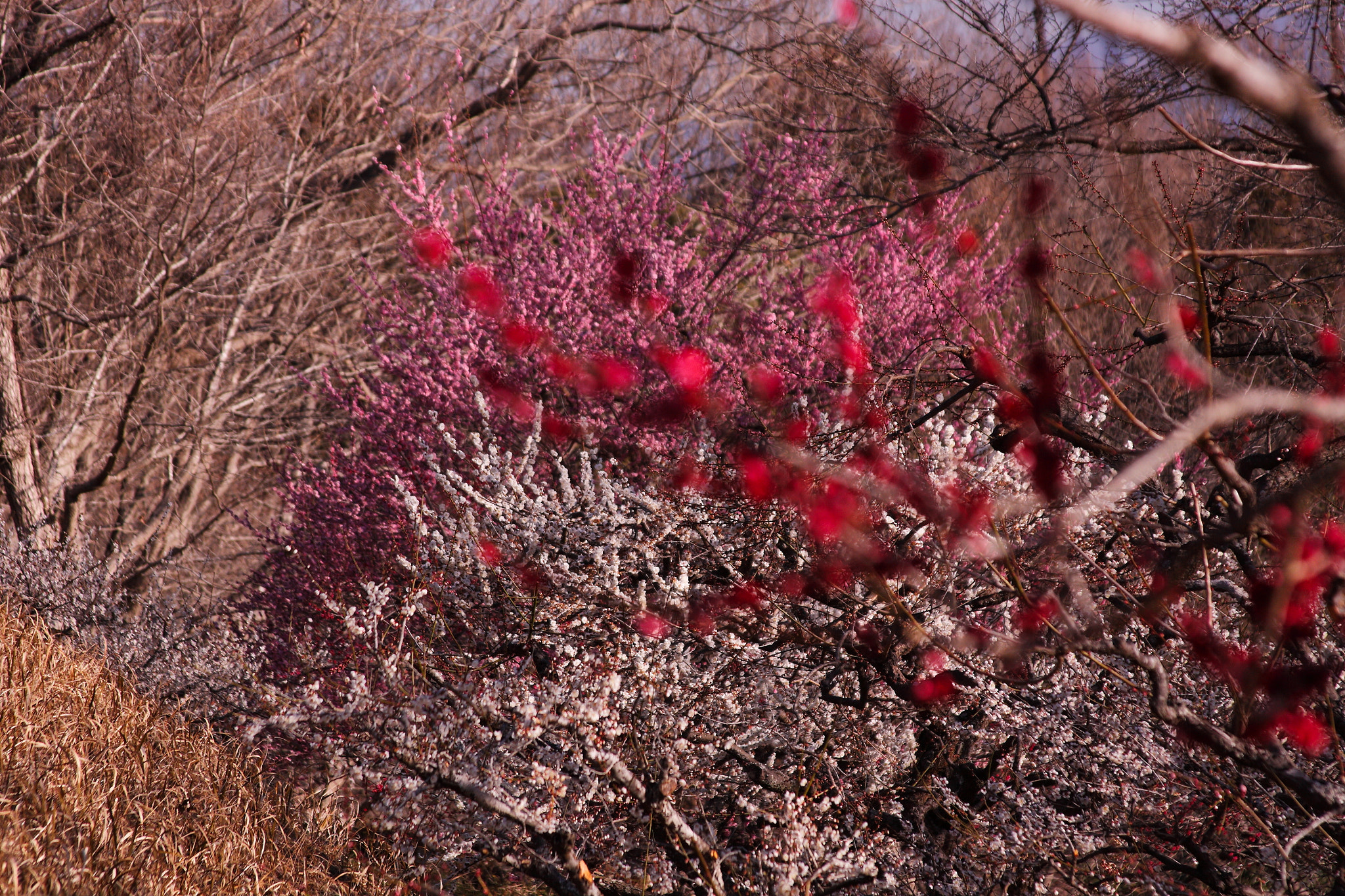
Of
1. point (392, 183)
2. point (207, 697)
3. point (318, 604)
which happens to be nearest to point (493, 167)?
point (392, 183)

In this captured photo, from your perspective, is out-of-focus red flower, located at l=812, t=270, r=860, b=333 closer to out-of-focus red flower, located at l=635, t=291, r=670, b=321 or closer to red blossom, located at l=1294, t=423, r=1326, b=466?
out-of-focus red flower, located at l=635, t=291, r=670, b=321

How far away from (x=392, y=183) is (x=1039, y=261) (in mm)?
9140

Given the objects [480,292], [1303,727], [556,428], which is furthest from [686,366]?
[1303,727]

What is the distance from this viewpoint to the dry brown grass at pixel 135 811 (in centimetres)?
364

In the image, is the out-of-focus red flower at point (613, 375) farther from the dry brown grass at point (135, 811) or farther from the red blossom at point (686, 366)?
the dry brown grass at point (135, 811)

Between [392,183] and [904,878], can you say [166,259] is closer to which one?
[392,183]

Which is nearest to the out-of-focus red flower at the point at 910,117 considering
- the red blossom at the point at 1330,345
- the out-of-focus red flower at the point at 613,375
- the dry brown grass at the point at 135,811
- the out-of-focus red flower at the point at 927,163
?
the out-of-focus red flower at the point at 927,163

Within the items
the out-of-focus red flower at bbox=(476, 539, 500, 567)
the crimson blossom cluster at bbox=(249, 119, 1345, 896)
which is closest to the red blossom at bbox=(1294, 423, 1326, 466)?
the crimson blossom cluster at bbox=(249, 119, 1345, 896)

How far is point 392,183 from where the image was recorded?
1029cm

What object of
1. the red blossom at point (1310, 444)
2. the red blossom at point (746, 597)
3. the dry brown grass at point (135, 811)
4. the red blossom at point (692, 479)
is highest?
the red blossom at point (1310, 444)

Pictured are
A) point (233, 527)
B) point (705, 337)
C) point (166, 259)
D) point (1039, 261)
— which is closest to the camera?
point (1039, 261)

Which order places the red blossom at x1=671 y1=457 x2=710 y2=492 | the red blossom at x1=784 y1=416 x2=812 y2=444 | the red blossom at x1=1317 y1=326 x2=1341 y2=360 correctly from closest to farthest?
1. the red blossom at x1=1317 y1=326 x2=1341 y2=360
2. the red blossom at x1=784 y1=416 x2=812 y2=444
3. the red blossom at x1=671 y1=457 x2=710 y2=492

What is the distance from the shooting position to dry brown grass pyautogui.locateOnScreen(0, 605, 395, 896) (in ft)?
11.9

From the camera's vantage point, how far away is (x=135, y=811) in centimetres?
415
